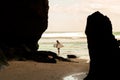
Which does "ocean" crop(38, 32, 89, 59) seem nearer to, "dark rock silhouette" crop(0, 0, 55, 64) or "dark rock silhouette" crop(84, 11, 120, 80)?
"dark rock silhouette" crop(0, 0, 55, 64)

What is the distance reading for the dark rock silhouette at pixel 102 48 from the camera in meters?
10.2

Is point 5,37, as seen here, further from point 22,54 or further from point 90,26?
point 90,26

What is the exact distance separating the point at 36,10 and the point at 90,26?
2165 centimetres

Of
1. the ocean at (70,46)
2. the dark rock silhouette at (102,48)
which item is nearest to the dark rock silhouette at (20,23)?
the ocean at (70,46)

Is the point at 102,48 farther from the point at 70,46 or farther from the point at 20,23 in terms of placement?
the point at 70,46

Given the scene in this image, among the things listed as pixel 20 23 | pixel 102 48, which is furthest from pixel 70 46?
pixel 102 48

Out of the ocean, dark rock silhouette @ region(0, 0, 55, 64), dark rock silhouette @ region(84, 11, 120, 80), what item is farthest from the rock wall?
dark rock silhouette @ region(84, 11, 120, 80)

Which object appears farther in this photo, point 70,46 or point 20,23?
point 70,46

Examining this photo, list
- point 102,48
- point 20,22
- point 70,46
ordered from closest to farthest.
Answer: point 102,48, point 20,22, point 70,46

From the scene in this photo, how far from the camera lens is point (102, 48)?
10.4 m

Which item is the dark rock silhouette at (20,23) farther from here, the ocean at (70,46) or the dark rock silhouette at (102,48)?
the dark rock silhouette at (102,48)

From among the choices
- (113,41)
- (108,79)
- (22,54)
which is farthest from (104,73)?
(22,54)

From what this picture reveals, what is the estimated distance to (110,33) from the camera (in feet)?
34.2

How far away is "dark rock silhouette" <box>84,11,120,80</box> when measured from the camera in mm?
10219
